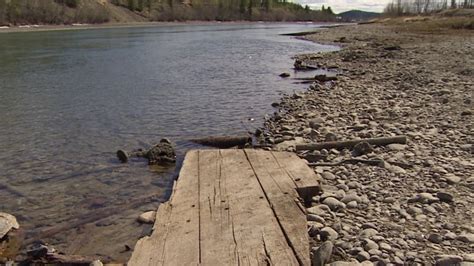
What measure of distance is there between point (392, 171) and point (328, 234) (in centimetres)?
265

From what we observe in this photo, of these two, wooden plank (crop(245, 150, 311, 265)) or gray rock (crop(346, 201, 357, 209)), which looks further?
gray rock (crop(346, 201, 357, 209))

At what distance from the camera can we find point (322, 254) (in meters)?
4.93

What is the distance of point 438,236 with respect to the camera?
5219 mm

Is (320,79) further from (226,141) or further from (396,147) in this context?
(396,147)

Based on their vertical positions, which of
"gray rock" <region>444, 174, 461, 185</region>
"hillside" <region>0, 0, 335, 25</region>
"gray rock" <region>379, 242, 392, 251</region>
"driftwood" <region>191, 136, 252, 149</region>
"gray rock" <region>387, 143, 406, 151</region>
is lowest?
"driftwood" <region>191, 136, 252, 149</region>

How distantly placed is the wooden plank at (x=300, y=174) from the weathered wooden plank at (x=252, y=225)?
63 centimetres

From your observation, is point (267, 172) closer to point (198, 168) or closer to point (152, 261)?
point (198, 168)

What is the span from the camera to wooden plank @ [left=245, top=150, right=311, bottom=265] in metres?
5.17

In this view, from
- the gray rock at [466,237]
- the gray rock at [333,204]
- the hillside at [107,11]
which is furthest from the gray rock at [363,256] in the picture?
the hillside at [107,11]

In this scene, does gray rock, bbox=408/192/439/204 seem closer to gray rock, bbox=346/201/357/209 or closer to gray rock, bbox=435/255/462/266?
gray rock, bbox=346/201/357/209

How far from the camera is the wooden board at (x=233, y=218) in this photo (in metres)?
5.01

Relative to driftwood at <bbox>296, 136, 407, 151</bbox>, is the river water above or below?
below

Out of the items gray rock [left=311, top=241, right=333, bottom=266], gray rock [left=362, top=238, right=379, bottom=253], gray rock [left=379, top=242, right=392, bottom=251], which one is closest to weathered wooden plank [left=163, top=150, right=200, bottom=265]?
gray rock [left=311, top=241, right=333, bottom=266]

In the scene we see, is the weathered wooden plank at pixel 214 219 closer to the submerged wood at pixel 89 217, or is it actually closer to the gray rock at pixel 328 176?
the submerged wood at pixel 89 217
